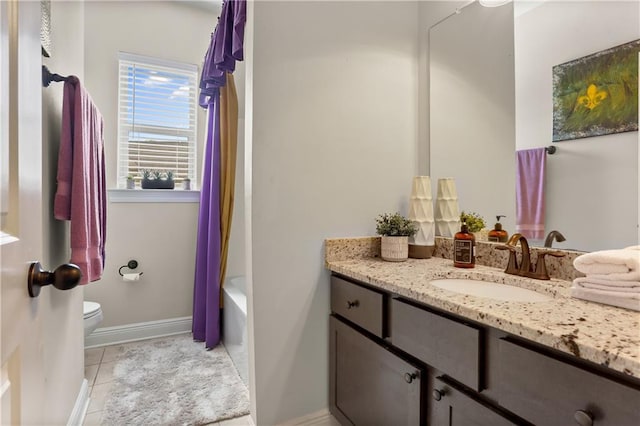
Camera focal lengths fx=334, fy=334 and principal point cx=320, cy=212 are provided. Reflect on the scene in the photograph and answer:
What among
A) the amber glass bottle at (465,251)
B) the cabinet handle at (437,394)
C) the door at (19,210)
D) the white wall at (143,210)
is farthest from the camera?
the white wall at (143,210)

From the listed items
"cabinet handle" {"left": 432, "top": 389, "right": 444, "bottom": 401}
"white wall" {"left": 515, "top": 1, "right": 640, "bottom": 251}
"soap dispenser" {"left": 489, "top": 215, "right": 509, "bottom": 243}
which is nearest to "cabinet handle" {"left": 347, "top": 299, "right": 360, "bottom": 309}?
"cabinet handle" {"left": 432, "top": 389, "right": 444, "bottom": 401}

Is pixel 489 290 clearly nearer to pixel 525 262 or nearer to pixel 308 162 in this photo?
pixel 525 262

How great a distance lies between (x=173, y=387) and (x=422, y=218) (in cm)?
169

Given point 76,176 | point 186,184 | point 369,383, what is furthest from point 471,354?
point 186,184

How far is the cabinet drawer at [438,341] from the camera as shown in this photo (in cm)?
89

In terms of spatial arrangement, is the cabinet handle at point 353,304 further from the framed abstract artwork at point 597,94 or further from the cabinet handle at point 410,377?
the framed abstract artwork at point 597,94

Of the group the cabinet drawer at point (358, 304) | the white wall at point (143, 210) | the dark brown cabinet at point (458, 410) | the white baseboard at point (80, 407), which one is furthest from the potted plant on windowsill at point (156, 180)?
the dark brown cabinet at point (458, 410)

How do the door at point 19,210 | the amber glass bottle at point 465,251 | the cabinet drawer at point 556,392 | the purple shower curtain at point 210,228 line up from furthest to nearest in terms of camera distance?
the purple shower curtain at point 210,228
the amber glass bottle at point 465,251
the cabinet drawer at point 556,392
the door at point 19,210

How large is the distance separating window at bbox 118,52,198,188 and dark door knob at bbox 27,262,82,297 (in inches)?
93.4

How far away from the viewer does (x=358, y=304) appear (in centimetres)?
136

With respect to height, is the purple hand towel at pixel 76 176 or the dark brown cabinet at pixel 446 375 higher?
the purple hand towel at pixel 76 176

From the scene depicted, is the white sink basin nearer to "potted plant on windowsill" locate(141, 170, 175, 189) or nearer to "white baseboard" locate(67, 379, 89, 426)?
"white baseboard" locate(67, 379, 89, 426)

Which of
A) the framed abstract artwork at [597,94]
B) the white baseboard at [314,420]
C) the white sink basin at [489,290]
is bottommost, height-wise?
the white baseboard at [314,420]

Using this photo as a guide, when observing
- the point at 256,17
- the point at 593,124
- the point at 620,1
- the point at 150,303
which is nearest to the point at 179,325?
the point at 150,303
